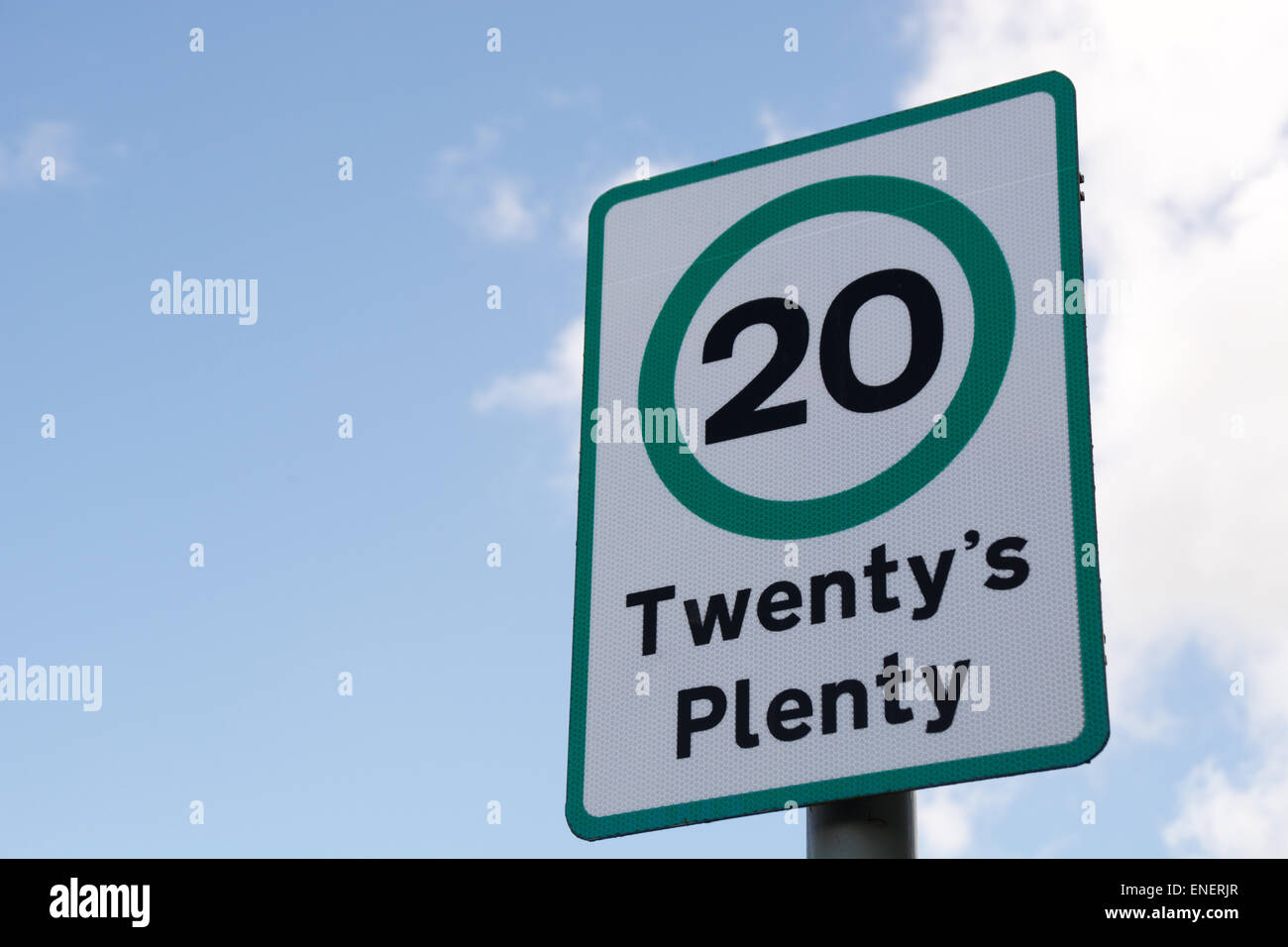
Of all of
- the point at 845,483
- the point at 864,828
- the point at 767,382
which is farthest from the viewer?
the point at 767,382

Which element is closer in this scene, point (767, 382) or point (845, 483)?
point (845, 483)

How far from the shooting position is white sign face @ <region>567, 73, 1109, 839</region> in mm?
2385

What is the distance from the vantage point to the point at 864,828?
97.0 inches

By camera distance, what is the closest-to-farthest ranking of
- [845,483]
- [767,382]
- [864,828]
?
[864,828] → [845,483] → [767,382]

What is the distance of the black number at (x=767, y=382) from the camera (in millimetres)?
2678

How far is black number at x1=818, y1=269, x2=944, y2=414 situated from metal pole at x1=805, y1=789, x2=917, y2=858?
24.8 inches

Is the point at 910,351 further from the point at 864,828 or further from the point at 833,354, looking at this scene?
the point at 864,828

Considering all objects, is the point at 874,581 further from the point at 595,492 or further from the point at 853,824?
the point at 595,492

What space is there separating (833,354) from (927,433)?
242 millimetres

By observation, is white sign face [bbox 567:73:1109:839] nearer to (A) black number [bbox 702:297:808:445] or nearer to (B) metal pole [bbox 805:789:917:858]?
(A) black number [bbox 702:297:808:445]

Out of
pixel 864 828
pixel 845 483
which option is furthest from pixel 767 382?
pixel 864 828
